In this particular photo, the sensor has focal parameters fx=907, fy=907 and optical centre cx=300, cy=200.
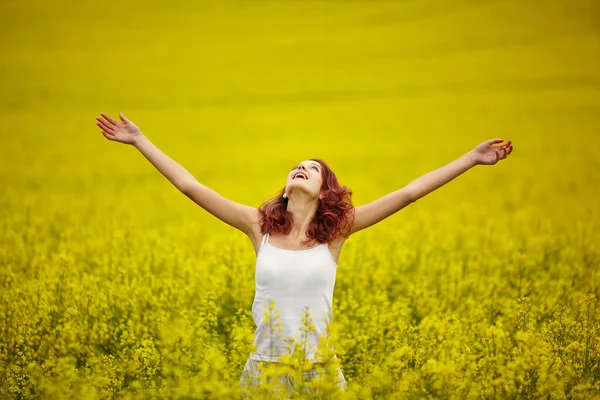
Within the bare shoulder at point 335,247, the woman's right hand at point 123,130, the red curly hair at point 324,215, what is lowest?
the bare shoulder at point 335,247

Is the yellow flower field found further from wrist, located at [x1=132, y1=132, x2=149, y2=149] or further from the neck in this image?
wrist, located at [x1=132, y1=132, x2=149, y2=149]

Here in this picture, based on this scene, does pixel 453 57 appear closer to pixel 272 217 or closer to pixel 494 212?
pixel 494 212

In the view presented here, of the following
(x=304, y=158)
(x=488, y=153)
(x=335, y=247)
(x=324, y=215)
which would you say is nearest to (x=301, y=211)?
(x=324, y=215)

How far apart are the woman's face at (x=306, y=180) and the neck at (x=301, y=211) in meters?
0.04

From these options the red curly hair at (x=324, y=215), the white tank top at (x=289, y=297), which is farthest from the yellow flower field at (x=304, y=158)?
the red curly hair at (x=324, y=215)

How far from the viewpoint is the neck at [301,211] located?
444 cm

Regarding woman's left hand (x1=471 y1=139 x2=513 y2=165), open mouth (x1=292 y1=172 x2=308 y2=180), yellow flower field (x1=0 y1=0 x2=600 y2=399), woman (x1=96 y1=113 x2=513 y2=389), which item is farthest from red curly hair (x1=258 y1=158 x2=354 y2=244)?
woman's left hand (x1=471 y1=139 x2=513 y2=165)

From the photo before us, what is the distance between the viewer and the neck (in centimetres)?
444

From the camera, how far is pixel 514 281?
7230mm

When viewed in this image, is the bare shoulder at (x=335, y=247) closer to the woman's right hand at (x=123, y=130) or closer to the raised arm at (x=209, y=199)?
the raised arm at (x=209, y=199)

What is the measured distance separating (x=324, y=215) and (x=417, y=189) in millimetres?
483

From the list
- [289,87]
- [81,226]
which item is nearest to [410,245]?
[81,226]

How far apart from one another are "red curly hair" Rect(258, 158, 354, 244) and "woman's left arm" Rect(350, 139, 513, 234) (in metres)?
0.08

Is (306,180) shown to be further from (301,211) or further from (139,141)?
(139,141)
